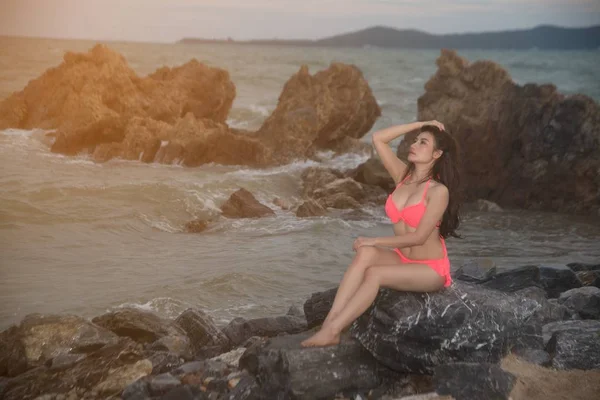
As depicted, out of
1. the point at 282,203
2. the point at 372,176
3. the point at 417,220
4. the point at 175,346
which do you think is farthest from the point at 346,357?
the point at 372,176

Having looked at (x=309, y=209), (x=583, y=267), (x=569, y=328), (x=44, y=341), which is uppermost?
(x=569, y=328)

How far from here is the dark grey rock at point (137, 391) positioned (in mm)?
3434

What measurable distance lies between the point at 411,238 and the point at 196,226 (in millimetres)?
2694

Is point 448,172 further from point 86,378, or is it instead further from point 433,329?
point 86,378

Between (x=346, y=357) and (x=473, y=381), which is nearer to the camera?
(x=473, y=381)

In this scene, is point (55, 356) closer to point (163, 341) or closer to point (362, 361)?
point (163, 341)

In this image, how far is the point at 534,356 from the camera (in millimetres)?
3539

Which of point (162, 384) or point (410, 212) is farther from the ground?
point (410, 212)

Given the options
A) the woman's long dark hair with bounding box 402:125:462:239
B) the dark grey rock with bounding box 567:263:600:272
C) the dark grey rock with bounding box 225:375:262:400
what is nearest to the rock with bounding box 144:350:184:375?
the dark grey rock with bounding box 225:375:262:400

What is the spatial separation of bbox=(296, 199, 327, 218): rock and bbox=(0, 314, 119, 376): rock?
2.52 m

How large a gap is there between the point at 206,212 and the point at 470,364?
3163mm

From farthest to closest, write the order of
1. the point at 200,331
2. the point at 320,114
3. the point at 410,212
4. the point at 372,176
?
1. the point at 320,114
2. the point at 372,176
3. the point at 200,331
4. the point at 410,212

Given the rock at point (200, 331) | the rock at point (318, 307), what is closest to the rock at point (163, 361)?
the rock at point (200, 331)

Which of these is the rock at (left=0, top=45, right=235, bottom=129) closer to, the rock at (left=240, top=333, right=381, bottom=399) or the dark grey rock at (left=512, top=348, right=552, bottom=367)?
the rock at (left=240, top=333, right=381, bottom=399)
